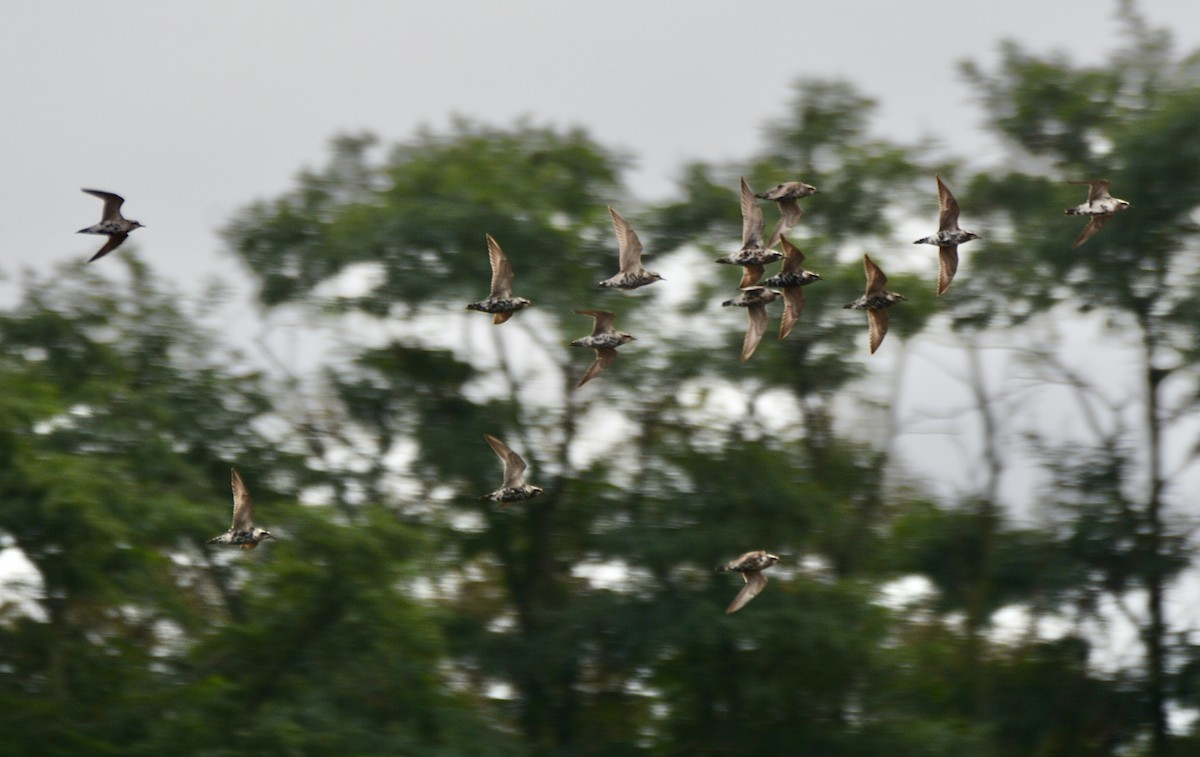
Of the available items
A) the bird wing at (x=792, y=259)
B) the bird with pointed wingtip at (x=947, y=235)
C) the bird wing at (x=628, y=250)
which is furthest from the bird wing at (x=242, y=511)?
the bird with pointed wingtip at (x=947, y=235)

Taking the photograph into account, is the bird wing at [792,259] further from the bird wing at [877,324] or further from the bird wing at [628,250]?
the bird wing at [628,250]

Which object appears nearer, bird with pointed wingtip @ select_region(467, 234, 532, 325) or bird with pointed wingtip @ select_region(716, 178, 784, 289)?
bird with pointed wingtip @ select_region(716, 178, 784, 289)

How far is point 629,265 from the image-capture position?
20609mm

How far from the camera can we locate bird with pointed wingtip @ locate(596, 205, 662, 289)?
20188 millimetres

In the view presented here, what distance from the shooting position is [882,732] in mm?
27672

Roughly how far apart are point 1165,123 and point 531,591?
43.1ft

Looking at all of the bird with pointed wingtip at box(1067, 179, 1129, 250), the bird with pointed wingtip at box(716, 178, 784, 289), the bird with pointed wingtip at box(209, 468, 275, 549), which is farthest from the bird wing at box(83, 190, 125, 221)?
the bird with pointed wingtip at box(1067, 179, 1129, 250)

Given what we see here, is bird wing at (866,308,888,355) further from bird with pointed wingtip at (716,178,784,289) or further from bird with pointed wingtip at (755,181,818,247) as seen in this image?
bird with pointed wingtip at (716,178,784,289)

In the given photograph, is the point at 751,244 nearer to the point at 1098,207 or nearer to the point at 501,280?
the point at 501,280

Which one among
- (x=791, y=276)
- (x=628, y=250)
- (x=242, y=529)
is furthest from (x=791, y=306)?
(x=242, y=529)

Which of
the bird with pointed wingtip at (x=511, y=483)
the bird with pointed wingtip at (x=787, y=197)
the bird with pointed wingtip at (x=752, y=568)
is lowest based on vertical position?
the bird with pointed wingtip at (x=511, y=483)

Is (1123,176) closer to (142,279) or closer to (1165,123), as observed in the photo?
(1165,123)

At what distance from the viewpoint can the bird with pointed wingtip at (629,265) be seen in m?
20.2

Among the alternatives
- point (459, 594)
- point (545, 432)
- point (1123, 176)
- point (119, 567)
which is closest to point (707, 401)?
point (545, 432)
